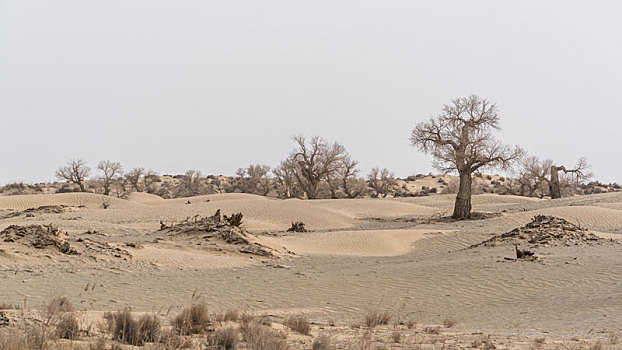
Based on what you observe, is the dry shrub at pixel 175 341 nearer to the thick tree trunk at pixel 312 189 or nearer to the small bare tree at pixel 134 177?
A: the thick tree trunk at pixel 312 189

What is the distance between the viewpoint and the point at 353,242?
23859mm

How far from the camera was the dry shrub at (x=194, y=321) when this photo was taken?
731 centimetres

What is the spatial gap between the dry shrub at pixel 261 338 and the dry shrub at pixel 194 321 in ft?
2.15

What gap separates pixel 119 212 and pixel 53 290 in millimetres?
→ 23749

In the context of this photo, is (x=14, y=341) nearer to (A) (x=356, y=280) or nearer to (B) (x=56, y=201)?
(A) (x=356, y=280)

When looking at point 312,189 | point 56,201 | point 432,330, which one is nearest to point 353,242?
point 432,330

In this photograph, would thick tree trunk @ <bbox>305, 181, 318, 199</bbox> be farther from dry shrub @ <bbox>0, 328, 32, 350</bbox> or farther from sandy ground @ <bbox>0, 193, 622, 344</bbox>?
dry shrub @ <bbox>0, 328, 32, 350</bbox>

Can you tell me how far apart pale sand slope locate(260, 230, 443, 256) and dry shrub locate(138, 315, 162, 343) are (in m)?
14.0

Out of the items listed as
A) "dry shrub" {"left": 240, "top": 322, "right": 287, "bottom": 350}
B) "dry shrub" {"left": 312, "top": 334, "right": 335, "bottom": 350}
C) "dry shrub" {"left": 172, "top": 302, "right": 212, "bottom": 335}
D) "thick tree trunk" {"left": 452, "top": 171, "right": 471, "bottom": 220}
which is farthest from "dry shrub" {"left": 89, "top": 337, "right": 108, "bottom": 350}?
"thick tree trunk" {"left": 452, "top": 171, "right": 471, "bottom": 220}

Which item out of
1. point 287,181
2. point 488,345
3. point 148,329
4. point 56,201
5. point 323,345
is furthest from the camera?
point 287,181

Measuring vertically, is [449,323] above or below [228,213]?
below

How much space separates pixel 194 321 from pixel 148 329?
40.3 inches

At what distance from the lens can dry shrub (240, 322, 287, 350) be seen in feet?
20.0

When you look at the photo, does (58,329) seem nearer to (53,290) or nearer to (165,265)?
(53,290)
